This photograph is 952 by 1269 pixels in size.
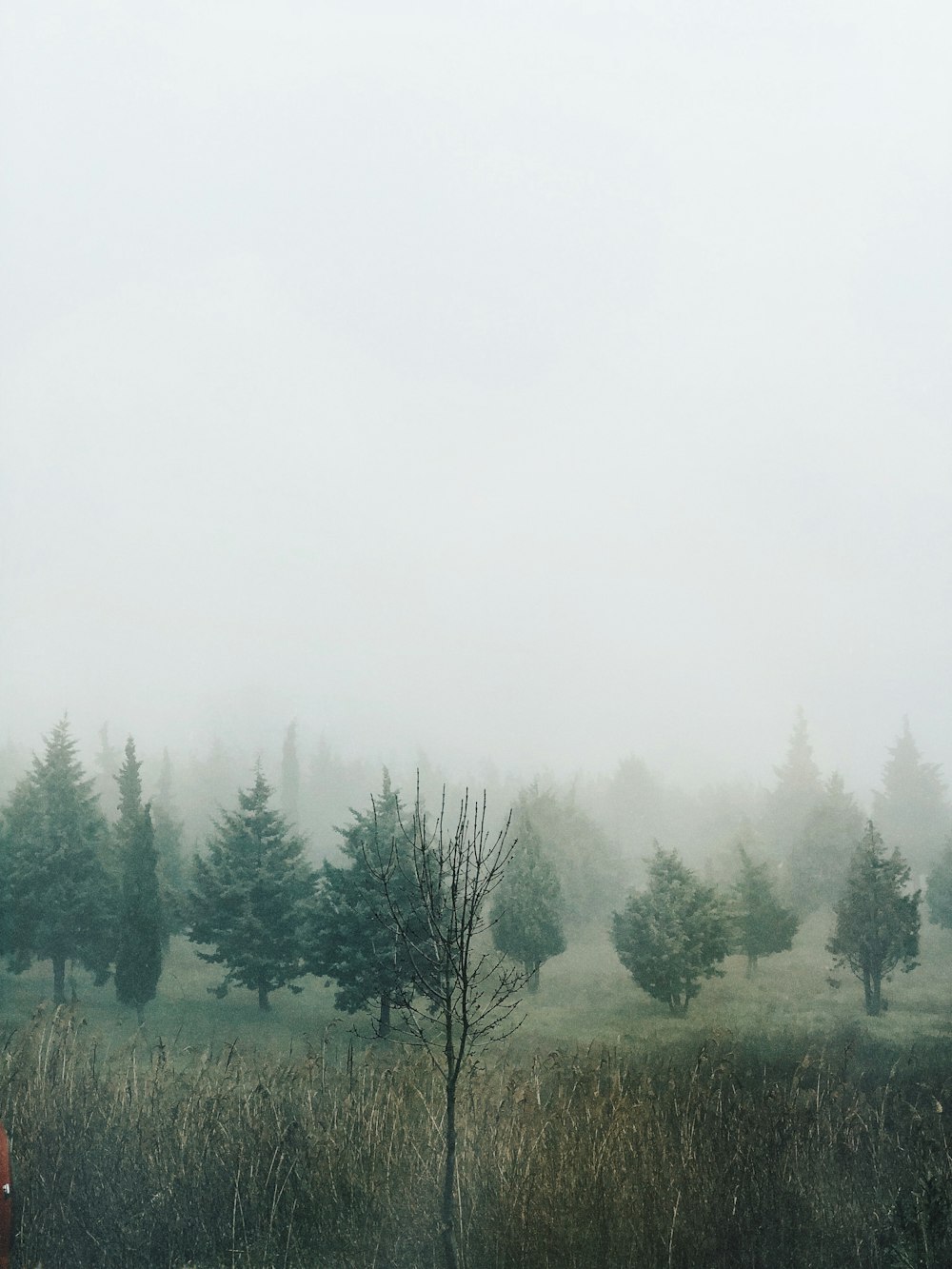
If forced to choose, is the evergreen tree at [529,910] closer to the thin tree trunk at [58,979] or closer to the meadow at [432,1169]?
the meadow at [432,1169]

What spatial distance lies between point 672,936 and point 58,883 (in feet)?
53.7

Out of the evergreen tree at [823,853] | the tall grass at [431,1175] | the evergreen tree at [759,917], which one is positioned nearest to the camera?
the tall grass at [431,1175]

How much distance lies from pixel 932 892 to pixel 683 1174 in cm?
2084

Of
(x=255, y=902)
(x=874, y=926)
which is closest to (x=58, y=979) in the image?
(x=255, y=902)

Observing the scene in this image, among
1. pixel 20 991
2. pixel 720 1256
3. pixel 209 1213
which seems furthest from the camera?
pixel 20 991

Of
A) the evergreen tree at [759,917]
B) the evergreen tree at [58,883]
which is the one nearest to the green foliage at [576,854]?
the evergreen tree at [759,917]

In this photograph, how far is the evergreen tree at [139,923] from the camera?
2209 cm

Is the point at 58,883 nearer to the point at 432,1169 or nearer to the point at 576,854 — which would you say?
the point at 576,854

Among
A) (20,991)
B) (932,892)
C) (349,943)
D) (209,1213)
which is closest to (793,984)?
(932,892)

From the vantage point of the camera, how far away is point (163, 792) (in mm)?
42656

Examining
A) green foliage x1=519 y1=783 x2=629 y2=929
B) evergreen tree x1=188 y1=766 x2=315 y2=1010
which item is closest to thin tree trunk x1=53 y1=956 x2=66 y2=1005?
evergreen tree x1=188 y1=766 x2=315 y2=1010

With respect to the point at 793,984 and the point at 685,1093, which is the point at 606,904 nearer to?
the point at 793,984

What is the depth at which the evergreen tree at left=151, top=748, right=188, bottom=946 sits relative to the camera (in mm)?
25391

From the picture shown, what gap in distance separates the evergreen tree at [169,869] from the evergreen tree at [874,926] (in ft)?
56.4
